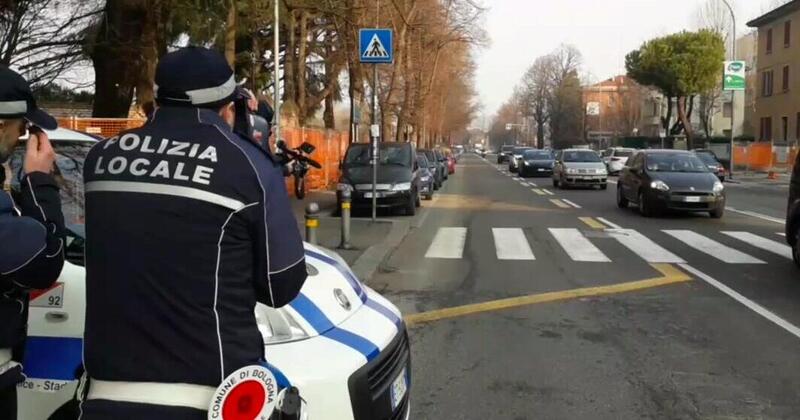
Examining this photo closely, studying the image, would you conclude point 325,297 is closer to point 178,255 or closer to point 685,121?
point 178,255

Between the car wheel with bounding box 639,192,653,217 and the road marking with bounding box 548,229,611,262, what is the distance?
316 cm

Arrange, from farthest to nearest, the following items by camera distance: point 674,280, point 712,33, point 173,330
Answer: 1. point 712,33
2. point 674,280
3. point 173,330

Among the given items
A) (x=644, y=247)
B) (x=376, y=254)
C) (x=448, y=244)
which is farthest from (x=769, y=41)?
(x=376, y=254)

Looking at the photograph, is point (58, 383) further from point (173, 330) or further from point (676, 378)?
point (676, 378)

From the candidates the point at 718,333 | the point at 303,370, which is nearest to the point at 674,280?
the point at 718,333

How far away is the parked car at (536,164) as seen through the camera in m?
39.8

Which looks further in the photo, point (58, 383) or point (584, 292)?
point (584, 292)

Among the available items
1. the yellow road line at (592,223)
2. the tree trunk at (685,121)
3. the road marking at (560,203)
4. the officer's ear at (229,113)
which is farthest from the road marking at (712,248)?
the tree trunk at (685,121)

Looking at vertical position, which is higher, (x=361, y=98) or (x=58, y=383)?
(x=361, y=98)

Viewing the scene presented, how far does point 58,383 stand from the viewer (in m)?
3.11

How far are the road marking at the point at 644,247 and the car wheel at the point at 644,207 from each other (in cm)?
272

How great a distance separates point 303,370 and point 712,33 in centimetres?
6004

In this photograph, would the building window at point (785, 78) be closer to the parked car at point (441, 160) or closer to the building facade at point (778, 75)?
the building facade at point (778, 75)

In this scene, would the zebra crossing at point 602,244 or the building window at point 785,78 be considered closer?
the zebra crossing at point 602,244
